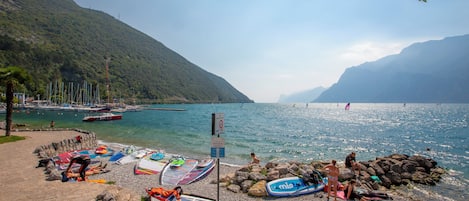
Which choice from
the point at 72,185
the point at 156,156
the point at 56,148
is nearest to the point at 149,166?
the point at 156,156

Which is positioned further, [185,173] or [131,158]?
[131,158]

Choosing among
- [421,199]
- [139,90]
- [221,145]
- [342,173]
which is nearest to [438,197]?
[421,199]

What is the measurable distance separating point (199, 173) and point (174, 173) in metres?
1.63

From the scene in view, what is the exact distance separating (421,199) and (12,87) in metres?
32.8

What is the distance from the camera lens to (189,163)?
17.7m

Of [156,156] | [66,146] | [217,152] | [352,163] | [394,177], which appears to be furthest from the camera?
[66,146]

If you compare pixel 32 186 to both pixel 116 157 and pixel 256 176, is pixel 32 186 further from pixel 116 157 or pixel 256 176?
pixel 256 176

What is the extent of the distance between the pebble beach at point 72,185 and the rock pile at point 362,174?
0.71m

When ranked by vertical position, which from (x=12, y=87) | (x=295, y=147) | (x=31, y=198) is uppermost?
(x=12, y=87)

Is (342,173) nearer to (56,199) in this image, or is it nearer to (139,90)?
(56,199)

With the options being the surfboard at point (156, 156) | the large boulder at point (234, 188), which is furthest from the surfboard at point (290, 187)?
the surfboard at point (156, 156)

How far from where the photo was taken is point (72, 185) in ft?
32.7

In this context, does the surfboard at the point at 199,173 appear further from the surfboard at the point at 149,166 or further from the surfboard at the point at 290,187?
the surfboard at the point at 290,187

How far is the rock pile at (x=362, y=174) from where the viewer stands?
12.8m
